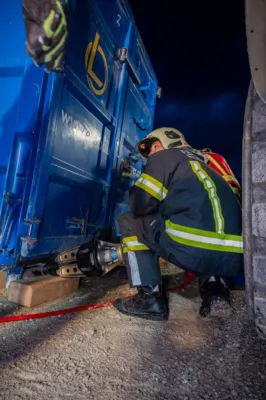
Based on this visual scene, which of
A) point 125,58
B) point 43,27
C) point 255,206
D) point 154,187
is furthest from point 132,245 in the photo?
point 125,58

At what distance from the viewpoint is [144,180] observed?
5.68 ft

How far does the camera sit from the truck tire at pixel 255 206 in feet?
3.11

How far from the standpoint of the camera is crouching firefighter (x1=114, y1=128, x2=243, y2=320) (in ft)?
5.16

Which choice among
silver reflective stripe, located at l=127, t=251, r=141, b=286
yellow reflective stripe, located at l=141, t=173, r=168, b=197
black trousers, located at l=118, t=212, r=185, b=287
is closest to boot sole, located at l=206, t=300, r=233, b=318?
black trousers, located at l=118, t=212, r=185, b=287

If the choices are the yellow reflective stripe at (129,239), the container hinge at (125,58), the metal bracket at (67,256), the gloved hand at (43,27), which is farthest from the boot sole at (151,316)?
the container hinge at (125,58)

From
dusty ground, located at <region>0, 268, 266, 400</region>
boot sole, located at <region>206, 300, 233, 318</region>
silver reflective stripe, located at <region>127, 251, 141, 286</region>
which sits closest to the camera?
dusty ground, located at <region>0, 268, 266, 400</region>

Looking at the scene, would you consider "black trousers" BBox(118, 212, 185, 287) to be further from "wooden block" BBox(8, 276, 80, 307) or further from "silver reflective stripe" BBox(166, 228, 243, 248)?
"wooden block" BBox(8, 276, 80, 307)

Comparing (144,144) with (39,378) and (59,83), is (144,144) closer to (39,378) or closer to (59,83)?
(59,83)

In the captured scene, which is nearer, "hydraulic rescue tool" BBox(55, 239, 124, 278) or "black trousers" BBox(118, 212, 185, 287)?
"black trousers" BBox(118, 212, 185, 287)

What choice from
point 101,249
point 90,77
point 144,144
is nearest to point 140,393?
point 101,249

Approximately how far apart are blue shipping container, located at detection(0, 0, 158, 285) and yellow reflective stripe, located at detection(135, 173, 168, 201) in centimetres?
55

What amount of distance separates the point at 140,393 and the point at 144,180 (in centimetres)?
116

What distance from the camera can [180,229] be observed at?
1.61m

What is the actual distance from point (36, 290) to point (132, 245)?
689 mm
